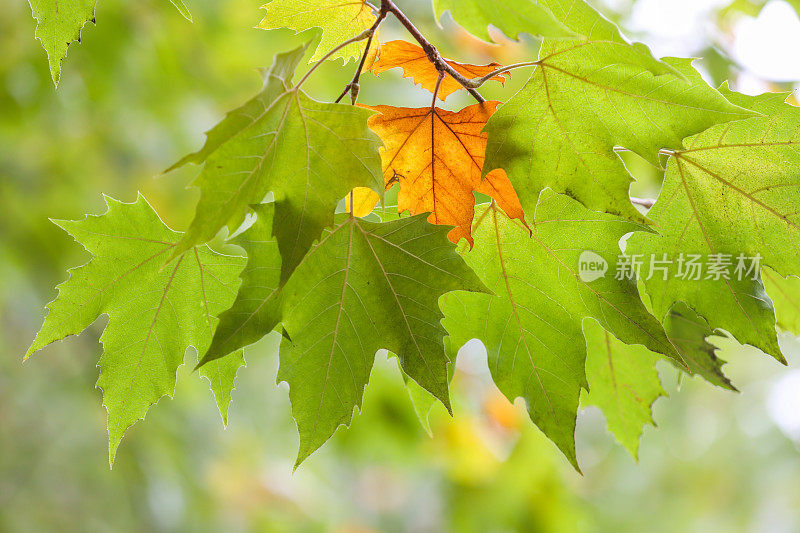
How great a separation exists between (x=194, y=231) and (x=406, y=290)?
0.21 meters

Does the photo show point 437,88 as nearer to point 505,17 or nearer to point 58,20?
point 505,17

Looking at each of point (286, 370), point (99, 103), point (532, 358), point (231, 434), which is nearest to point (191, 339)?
point (286, 370)

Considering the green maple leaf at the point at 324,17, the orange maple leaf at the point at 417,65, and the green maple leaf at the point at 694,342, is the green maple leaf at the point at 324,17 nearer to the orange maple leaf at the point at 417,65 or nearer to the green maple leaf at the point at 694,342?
A: the orange maple leaf at the point at 417,65

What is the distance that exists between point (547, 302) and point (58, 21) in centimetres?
58

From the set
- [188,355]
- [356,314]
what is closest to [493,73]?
[356,314]

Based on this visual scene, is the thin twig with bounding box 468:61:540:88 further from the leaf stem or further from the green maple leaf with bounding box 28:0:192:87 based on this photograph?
the green maple leaf with bounding box 28:0:192:87

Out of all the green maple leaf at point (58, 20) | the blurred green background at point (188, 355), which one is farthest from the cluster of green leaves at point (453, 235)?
the blurred green background at point (188, 355)

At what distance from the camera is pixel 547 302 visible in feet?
2.15

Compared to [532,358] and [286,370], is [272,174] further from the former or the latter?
[532,358]

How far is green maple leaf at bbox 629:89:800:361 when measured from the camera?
643mm

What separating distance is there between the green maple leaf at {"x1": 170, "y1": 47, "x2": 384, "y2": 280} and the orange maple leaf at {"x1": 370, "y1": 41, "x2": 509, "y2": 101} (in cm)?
16

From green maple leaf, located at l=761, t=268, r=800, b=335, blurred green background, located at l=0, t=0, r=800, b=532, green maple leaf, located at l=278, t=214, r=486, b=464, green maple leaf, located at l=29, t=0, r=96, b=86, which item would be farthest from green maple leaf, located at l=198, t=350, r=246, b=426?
blurred green background, located at l=0, t=0, r=800, b=532

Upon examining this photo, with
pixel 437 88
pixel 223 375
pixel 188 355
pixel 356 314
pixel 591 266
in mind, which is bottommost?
pixel 188 355

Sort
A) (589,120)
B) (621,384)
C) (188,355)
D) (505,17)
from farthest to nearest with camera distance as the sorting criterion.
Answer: (188,355) → (621,384) → (589,120) → (505,17)
